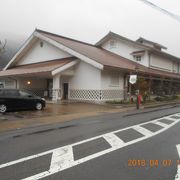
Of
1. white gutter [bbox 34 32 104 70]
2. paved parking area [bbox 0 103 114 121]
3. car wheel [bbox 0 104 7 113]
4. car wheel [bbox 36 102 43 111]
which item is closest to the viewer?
paved parking area [bbox 0 103 114 121]

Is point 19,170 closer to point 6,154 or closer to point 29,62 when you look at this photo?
point 6,154

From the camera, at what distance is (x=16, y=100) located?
14508mm

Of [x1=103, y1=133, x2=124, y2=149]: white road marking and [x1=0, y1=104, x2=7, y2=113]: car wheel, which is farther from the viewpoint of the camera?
[x1=0, y1=104, x2=7, y2=113]: car wheel

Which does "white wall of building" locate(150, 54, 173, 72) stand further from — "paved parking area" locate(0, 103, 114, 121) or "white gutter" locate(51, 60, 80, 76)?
"paved parking area" locate(0, 103, 114, 121)

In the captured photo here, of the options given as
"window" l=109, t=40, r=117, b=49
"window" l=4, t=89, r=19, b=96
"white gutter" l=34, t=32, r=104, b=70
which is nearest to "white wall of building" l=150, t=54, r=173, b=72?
"window" l=109, t=40, r=117, b=49

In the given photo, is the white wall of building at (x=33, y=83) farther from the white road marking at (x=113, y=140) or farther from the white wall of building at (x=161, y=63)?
the white road marking at (x=113, y=140)

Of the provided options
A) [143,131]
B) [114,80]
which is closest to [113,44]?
[114,80]

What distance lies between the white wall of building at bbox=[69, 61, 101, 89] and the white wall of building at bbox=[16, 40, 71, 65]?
2.57 metres

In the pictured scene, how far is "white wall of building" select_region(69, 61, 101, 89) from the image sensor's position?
21.5 metres

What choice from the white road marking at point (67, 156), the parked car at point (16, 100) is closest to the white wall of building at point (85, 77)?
the parked car at point (16, 100)

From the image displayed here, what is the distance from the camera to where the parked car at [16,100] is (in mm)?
14039

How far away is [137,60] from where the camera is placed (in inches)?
1179

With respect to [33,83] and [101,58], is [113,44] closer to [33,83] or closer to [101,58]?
[101,58]

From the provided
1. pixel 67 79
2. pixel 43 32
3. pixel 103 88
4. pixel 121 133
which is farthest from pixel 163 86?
pixel 121 133
